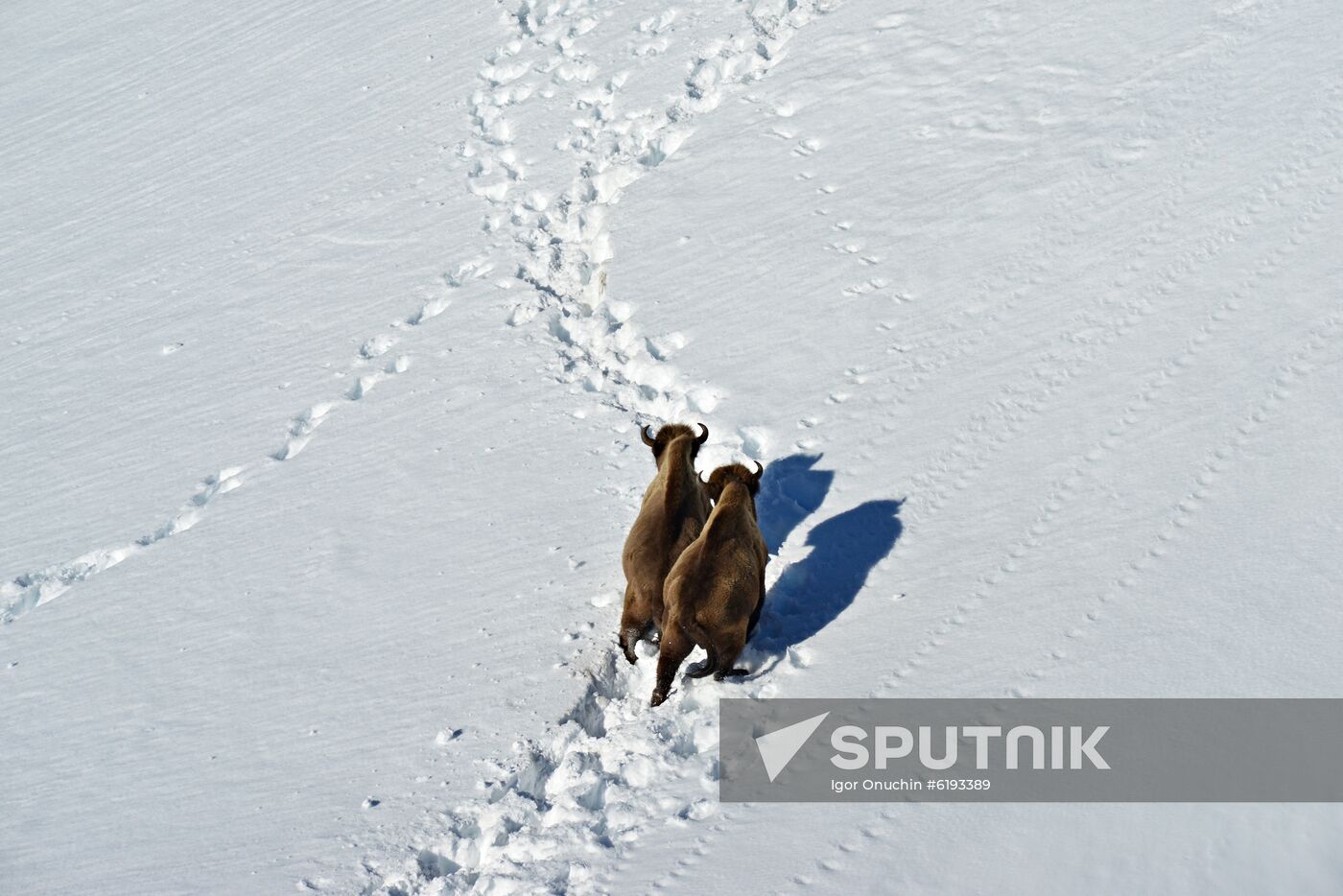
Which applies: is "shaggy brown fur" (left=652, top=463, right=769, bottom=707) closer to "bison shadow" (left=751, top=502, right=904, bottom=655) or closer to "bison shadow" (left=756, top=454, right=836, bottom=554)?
"bison shadow" (left=751, top=502, right=904, bottom=655)

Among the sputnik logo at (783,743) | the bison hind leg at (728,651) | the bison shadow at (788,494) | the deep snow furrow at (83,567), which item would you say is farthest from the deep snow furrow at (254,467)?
the sputnik logo at (783,743)

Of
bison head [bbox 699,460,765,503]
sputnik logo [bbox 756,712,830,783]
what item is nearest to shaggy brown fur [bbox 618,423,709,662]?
bison head [bbox 699,460,765,503]

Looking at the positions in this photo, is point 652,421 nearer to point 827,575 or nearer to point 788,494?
point 788,494

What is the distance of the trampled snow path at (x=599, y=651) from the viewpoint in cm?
644

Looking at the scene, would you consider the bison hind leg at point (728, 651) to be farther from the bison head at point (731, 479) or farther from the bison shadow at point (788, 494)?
the bison shadow at point (788, 494)

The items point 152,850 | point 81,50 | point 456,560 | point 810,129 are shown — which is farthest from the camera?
point 81,50

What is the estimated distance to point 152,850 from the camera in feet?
23.4

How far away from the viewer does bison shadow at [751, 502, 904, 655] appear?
7.48 metres

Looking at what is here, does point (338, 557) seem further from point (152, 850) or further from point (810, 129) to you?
point (810, 129)

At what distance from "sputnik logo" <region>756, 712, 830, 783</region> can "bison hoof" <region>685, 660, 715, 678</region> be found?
0.56 metres

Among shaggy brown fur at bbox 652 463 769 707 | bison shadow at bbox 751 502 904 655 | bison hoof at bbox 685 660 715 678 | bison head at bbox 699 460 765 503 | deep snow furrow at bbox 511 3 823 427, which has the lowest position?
bison hoof at bbox 685 660 715 678

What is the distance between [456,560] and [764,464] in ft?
7.74

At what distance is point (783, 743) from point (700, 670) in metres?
0.73

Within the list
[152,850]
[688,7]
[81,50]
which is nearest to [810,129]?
[688,7]
